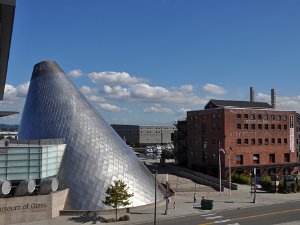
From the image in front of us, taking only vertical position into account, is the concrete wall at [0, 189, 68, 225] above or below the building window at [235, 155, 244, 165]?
below

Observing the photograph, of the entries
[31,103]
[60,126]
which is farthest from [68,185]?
[31,103]

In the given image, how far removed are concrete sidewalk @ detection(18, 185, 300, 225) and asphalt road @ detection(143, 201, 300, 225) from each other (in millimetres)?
1622

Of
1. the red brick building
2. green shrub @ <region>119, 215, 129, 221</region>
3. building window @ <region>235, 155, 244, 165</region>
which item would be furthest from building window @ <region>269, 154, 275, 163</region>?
green shrub @ <region>119, 215, 129, 221</region>

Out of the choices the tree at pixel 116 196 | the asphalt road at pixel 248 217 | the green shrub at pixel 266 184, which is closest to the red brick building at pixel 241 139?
the green shrub at pixel 266 184

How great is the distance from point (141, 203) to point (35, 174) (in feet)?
41.2

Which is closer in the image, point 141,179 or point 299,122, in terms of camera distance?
point 141,179

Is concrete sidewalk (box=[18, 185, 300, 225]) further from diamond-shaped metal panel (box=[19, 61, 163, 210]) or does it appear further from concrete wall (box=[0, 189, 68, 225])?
diamond-shaped metal panel (box=[19, 61, 163, 210])

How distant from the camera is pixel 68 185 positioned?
45469 mm

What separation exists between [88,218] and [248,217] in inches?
674

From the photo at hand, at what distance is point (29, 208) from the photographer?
4044 cm

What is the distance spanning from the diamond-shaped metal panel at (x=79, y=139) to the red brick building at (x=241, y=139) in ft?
117

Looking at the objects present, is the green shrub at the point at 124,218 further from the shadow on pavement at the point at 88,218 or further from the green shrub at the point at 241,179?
the green shrub at the point at 241,179

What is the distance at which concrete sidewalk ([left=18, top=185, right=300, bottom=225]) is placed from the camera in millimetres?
41656

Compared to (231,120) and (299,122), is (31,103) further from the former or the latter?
(299,122)
